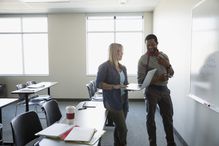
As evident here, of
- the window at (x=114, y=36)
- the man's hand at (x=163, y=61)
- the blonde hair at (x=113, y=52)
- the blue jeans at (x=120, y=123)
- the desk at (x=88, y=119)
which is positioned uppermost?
the window at (x=114, y=36)

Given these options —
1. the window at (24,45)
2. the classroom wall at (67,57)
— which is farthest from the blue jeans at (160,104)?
the window at (24,45)

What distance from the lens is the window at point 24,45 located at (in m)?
7.04

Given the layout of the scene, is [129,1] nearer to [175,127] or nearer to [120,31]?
[120,31]

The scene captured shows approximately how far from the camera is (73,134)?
1.74m

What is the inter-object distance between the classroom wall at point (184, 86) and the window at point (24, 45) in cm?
418

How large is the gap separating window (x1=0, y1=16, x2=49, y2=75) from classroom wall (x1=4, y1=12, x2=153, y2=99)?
0.83 feet

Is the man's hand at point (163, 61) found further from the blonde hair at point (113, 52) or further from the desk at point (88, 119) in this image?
the desk at point (88, 119)

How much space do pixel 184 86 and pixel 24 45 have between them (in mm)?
5543

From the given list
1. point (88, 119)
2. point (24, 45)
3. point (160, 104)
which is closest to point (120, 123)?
point (88, 119)

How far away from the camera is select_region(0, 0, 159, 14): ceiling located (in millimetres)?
5543

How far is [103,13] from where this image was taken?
22.4 feet

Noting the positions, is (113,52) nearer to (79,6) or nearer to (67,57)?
(79,6)

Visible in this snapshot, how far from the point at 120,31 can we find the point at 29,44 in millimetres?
3005

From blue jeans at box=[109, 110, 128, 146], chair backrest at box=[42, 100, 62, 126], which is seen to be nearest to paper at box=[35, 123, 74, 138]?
chair backrest at box=[42, 100, 62, 126]
